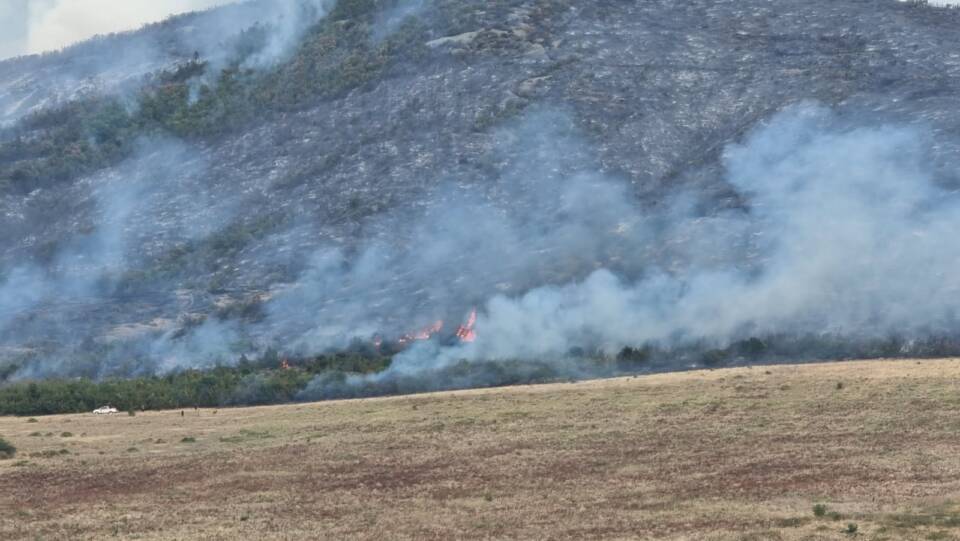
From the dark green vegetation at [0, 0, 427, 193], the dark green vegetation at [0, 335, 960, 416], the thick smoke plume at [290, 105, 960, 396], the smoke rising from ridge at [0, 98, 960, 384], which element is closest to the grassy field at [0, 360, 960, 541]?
the dark green vegetation at [0, 335, 960, 416]

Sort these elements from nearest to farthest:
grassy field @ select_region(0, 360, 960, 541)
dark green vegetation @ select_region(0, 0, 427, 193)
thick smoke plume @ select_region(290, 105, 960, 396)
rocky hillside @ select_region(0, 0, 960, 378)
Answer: grassy field @ select_region(0, 360, 960, 541), thick smoke plume @ select_region(290, 105, 960, 396), rocky hillside @ select_region(0, 0, 960, 378), dark green vegetation @ select_region(0, 0, 427, 193)

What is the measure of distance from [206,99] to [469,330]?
51.8 meters

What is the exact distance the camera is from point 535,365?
67.8m

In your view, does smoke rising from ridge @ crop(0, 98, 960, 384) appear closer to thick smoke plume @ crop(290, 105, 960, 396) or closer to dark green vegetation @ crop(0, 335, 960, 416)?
thick smoke plume @ crop(290, 105, 960, 396)

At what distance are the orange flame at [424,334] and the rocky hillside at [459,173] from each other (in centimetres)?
62

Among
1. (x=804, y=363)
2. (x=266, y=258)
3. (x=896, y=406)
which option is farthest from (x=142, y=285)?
(x=896, y=406)

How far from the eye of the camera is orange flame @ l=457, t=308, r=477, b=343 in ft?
242

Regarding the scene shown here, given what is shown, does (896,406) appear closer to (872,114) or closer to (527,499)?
(527,499)

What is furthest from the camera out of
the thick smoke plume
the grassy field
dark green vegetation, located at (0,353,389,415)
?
dark green vegetation, located at (0,353,389,415)

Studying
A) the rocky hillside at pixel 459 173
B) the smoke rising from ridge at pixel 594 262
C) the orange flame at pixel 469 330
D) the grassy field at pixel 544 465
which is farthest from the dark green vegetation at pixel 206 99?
the grassy field at pixel 544 465

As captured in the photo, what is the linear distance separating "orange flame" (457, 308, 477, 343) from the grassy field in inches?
419

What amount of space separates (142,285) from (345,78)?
26.1 metres

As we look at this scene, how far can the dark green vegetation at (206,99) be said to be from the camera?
11062 centimetres

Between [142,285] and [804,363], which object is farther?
[142,285]
